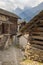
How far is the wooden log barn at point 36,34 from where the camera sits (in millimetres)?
11953

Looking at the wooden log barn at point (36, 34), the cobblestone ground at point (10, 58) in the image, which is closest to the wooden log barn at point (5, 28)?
the cobblestone ground at point (10, 58)

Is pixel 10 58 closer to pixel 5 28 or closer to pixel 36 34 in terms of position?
pixel 36 34

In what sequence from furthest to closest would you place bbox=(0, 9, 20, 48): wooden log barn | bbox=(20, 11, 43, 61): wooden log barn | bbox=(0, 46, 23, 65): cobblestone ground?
1. bbox=(0, 9, 20, 48): wooden log barn
2. bbox=(0, 46, 23, 65): cobblestone ground
3. bbox=(20, 11, 43, 61): wooden log barn

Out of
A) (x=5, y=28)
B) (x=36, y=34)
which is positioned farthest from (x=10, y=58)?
(x=5, y=28)

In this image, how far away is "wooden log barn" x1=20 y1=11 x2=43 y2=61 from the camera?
12.0 metres

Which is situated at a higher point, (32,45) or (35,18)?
(35,18)

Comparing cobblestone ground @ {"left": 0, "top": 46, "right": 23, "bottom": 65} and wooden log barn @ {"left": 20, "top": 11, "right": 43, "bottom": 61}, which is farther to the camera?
cobblestone ground @ {"left": 0, "top": 46, "right": 23, "bottom": 65}

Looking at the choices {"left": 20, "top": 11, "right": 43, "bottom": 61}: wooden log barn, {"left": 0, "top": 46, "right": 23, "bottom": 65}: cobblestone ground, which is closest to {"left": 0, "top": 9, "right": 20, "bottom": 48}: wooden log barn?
{"left": 0, "top": 46, "right": 23, "bottom": 65}: cobblestone ground

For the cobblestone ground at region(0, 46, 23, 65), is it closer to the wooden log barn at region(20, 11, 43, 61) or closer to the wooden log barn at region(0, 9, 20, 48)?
the wooden log barn at region(20, 11, 43, 61)

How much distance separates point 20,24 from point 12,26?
4.15 metres

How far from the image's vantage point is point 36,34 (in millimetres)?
12297

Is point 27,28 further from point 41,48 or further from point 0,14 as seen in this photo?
point 0,14

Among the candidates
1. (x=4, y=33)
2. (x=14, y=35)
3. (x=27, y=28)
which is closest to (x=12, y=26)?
(x=14, y=35)

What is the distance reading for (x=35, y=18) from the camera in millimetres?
11914
